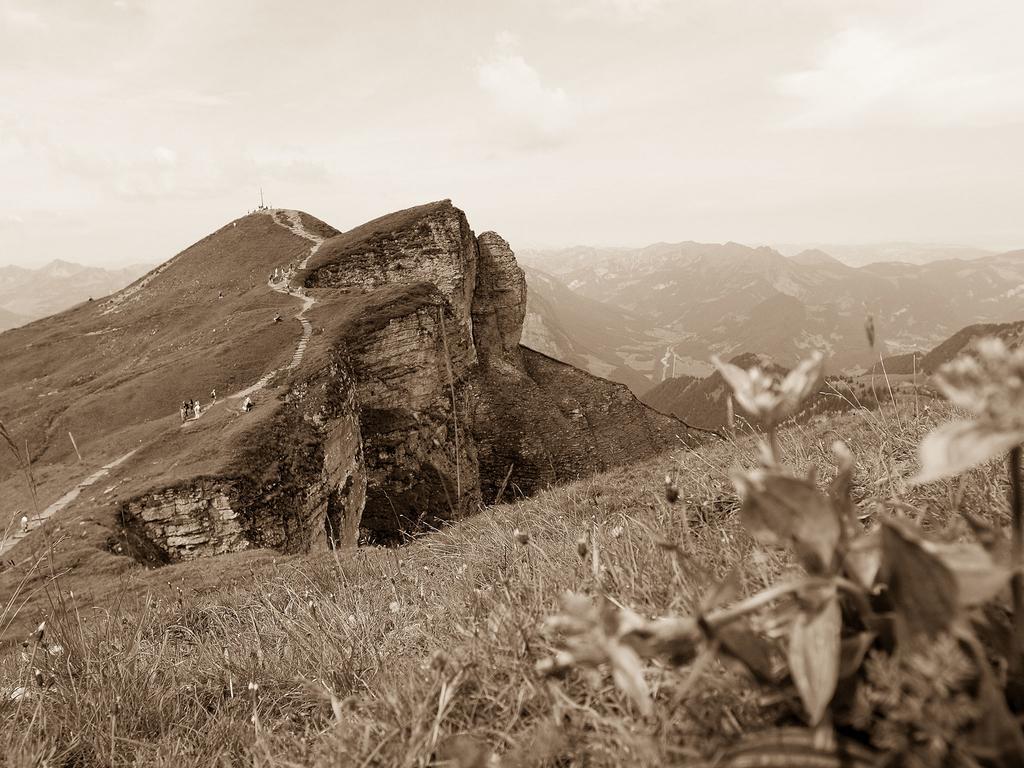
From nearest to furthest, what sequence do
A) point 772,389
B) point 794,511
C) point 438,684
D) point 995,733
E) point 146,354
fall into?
point 995,733 → point 794,511 → point 772,389 → point 438,684 → point 146,354

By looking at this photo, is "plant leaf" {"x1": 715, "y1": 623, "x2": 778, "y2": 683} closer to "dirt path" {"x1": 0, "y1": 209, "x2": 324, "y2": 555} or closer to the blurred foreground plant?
the blurred foreground plant

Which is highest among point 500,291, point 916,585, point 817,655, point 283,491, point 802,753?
point 500,291

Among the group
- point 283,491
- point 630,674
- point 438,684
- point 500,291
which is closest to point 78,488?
point 283,491

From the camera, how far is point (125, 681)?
271 cm

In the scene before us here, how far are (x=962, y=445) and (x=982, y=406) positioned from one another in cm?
7

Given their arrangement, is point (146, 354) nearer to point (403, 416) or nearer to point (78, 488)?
point (403, 416)

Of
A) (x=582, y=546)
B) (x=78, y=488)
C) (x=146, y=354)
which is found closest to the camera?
(x=582, y=546)

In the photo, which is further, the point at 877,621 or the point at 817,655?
the point at 877,621

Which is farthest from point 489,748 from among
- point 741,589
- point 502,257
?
point 502,257

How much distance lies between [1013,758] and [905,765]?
14 cm

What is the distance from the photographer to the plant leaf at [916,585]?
908 mm

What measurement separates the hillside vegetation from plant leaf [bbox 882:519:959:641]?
9 centimetres

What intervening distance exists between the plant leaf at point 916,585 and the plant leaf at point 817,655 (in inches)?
4.0

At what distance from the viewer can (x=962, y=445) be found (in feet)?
2.86
